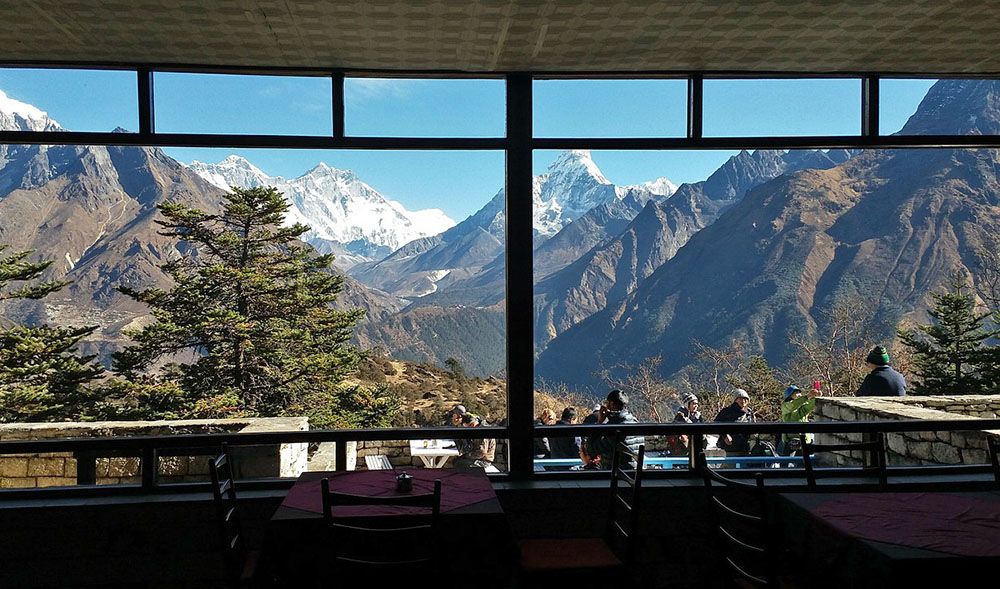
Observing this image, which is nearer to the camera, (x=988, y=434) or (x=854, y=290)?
(x=988, y=434)

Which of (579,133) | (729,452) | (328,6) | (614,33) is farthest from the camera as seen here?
(729,452)

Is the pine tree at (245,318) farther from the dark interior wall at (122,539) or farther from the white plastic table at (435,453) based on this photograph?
the dark interior wall at (122,539)

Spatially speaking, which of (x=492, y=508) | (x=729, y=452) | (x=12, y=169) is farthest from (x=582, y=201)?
(x=492, y=508)

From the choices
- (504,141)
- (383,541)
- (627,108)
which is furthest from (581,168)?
(383,541)

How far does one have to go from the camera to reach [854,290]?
2544 centimetres

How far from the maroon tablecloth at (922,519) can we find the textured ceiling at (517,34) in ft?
6.53

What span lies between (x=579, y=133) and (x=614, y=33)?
68 cm

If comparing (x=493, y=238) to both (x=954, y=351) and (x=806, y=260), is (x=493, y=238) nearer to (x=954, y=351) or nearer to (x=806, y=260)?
(x=806, y=260)

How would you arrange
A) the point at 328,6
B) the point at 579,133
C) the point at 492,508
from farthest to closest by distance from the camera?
the point at 579,133, the point at 328,6, the point at 492,508

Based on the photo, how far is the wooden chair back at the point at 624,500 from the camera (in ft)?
9.28

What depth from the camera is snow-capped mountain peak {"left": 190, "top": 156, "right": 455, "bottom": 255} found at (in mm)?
21875

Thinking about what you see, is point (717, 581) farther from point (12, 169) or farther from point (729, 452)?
point (12, 169)

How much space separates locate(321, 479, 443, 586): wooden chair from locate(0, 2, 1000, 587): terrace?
0.54 meters

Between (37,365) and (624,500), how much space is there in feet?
56.7
